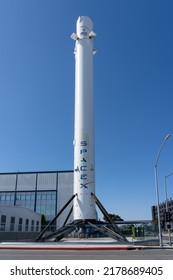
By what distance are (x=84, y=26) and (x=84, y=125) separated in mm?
13174

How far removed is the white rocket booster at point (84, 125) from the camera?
3106 centimetres

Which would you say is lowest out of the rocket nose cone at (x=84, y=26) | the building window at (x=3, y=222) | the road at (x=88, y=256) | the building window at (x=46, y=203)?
the road at (x=88, y=256)

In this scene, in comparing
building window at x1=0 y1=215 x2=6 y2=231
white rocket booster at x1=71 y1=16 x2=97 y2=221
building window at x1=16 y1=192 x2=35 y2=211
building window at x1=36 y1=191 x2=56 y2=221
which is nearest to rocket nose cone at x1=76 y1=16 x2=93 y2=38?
white rocket booster at x1=71 y1=16 x2=97 y2=221

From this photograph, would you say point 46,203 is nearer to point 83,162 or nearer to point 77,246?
point 83,162

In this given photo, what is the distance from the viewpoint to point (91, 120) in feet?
111

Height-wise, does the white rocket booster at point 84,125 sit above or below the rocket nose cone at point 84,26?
below

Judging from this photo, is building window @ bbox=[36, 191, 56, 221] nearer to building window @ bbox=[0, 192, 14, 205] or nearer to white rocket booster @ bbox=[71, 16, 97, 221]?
building window @ bbox=[0, 192, 14, 205]

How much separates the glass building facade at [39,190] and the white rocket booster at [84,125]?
1299 inches

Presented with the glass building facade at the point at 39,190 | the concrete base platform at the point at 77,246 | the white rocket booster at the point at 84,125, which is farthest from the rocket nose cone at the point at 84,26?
the glass building facade at the point at 39,190

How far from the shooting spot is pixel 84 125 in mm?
33250

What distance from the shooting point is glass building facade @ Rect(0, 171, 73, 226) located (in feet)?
212

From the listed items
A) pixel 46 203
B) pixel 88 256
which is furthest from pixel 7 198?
pixel 88 256

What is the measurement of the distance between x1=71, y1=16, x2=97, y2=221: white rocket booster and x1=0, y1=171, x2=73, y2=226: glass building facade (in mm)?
32994

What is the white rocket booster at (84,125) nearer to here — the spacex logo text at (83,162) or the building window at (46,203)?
the spacex logo text at (83,162)
